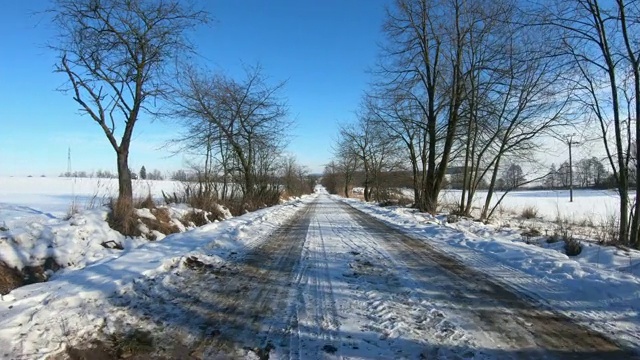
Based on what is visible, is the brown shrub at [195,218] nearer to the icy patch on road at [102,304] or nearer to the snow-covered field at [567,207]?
the icy patch on road at [102,304]

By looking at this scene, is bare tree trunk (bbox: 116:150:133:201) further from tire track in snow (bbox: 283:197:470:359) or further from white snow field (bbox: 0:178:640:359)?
tire track in snow (bbox: 283:197:470:359)

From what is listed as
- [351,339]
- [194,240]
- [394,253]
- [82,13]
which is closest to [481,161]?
[394,253]

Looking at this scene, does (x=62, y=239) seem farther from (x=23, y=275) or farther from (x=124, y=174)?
(x=124, y=174)

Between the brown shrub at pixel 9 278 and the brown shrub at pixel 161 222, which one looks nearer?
the brown shrub at pixel 9 278

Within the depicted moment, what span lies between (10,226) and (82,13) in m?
7.23

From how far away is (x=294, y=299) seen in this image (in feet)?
17.0

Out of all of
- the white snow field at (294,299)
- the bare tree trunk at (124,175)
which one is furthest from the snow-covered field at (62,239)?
the bare tree trunk at (124,175)

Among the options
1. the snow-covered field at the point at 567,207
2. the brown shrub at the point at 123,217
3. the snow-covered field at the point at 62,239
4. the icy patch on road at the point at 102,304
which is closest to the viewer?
the icy patch on road at the point at 102,304

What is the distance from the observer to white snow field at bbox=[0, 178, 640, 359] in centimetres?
371

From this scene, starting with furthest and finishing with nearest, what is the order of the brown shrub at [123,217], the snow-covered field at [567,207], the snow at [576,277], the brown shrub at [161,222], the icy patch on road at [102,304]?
the snow-covered field at [567,207] < the brown shrub at [161,222] < the brown shrub at [123,217] < the snow at [576,277] < the icy patch on road at [102,304]

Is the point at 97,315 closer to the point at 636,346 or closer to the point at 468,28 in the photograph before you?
the point at 636,346

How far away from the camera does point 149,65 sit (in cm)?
1244

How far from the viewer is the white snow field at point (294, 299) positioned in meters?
3.71

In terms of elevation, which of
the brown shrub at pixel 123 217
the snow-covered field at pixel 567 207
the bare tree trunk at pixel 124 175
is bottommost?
the snow-covered field at pixel 567 207
